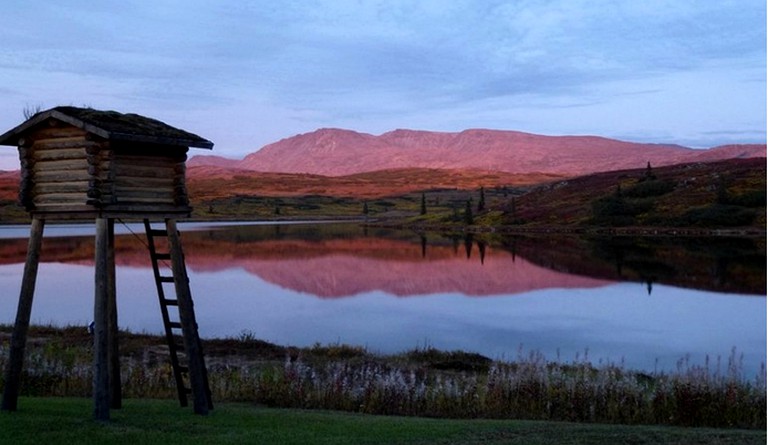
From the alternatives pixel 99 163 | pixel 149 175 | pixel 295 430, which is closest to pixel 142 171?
pixel 149 175

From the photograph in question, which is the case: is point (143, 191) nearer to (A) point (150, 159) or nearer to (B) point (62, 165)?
(A) point (150, 159)

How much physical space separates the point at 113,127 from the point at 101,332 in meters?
3.51

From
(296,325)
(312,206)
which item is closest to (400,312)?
(296,325)

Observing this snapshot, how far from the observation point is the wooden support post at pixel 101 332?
13062 millimetres

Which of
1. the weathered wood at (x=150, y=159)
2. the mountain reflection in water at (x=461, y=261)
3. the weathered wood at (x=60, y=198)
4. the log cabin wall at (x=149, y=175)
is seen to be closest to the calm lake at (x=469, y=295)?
the mountain reflection in water at (x=461, y=261)

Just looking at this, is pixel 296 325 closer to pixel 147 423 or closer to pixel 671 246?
pixel 147 423

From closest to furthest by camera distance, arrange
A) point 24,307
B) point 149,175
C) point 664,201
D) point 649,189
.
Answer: point 24,307 → point 149,175 → point 664,201 → point 649,189

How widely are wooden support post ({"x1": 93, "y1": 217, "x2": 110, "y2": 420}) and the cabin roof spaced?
155 cm

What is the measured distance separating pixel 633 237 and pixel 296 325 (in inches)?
2285

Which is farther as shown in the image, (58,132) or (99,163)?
(58,132)

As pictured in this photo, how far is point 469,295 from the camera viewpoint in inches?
1790

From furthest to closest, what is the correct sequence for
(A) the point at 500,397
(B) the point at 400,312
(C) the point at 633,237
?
(C) the point at 633,237, (B) the point at 400,312, (A) the point at 500,397

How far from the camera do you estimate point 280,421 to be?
13.5 m

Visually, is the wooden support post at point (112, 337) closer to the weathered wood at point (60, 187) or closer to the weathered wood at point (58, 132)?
the weathered wood at point (60, 187)
